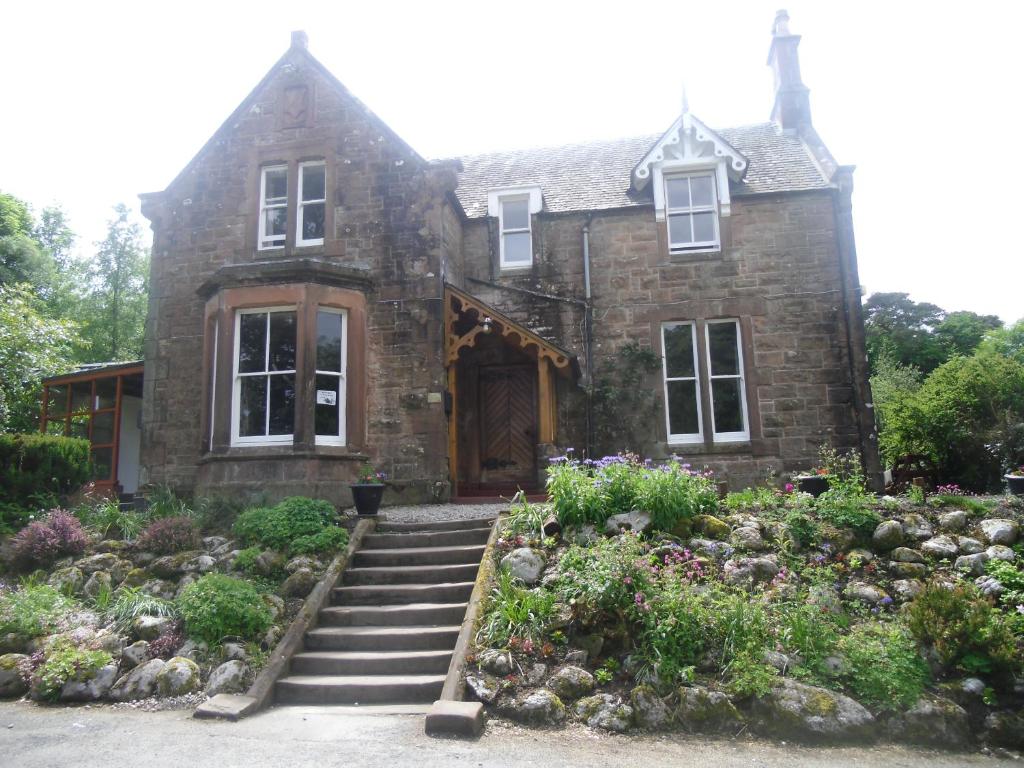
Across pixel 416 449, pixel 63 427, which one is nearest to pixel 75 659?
pixel 416 449

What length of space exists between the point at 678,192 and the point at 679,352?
3414mm

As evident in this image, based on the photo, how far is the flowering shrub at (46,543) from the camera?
999cm

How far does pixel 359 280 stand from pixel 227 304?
7.61 ft

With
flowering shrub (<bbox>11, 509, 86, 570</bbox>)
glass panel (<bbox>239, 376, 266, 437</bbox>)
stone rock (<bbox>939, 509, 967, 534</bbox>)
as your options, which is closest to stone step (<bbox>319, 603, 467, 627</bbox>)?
flowering shrub (<bbox>11, 509, 86, 570</bbox>)

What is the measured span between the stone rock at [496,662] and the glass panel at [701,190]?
1118 centimetres

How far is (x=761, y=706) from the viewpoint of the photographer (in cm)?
638

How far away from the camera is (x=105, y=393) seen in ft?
61.8

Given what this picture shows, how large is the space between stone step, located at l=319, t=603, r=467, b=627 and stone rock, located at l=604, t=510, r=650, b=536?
1952 mm

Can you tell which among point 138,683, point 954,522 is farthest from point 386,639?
point 954,522

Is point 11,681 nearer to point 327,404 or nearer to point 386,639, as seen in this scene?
point 386,639

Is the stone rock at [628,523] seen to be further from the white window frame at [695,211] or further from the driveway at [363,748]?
the white window frame at [695,211]

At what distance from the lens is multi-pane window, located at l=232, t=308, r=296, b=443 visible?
12.9 meters

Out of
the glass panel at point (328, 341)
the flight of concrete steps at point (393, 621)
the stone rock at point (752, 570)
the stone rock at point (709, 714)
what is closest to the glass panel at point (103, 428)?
the glass panel at point (328, 341)

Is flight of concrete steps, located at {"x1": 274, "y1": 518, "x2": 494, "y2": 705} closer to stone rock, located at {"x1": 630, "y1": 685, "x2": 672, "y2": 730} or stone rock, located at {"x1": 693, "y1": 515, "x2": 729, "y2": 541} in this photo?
stone rock, located at {"x1": 630, "y1": 685, "x2": 672, "y2": 730}
